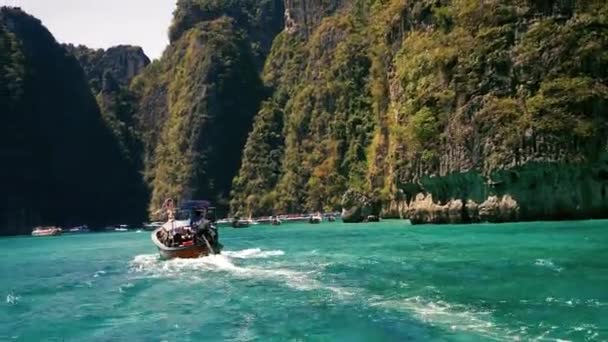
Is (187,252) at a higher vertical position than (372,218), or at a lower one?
lower

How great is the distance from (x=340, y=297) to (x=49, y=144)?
144358 mm

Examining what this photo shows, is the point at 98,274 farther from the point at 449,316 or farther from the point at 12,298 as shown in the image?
the point at 449,316

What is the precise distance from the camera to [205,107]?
170 meters

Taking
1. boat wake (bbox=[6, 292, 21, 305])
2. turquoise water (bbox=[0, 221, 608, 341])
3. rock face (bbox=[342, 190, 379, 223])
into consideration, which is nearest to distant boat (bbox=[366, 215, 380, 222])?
rock face (bbox=[342, 190, 379, 223])

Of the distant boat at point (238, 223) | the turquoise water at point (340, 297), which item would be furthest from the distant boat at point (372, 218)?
the turquoise water at point (340, 297)

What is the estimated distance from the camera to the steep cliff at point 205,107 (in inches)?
6496

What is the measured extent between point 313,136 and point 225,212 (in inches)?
1221

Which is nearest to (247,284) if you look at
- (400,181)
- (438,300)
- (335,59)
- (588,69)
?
(438,300)

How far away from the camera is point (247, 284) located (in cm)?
2808

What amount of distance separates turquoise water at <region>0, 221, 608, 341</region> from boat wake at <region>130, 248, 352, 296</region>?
0.10 metres

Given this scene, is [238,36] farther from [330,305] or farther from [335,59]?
[330,305]

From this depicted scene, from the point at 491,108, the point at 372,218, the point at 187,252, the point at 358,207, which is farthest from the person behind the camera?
the point at 358,207

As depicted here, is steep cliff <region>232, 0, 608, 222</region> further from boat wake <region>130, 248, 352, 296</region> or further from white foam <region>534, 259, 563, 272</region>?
white foam <region>534, 259, 563, 272</region>

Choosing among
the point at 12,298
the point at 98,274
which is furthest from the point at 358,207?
the point at 12,298
